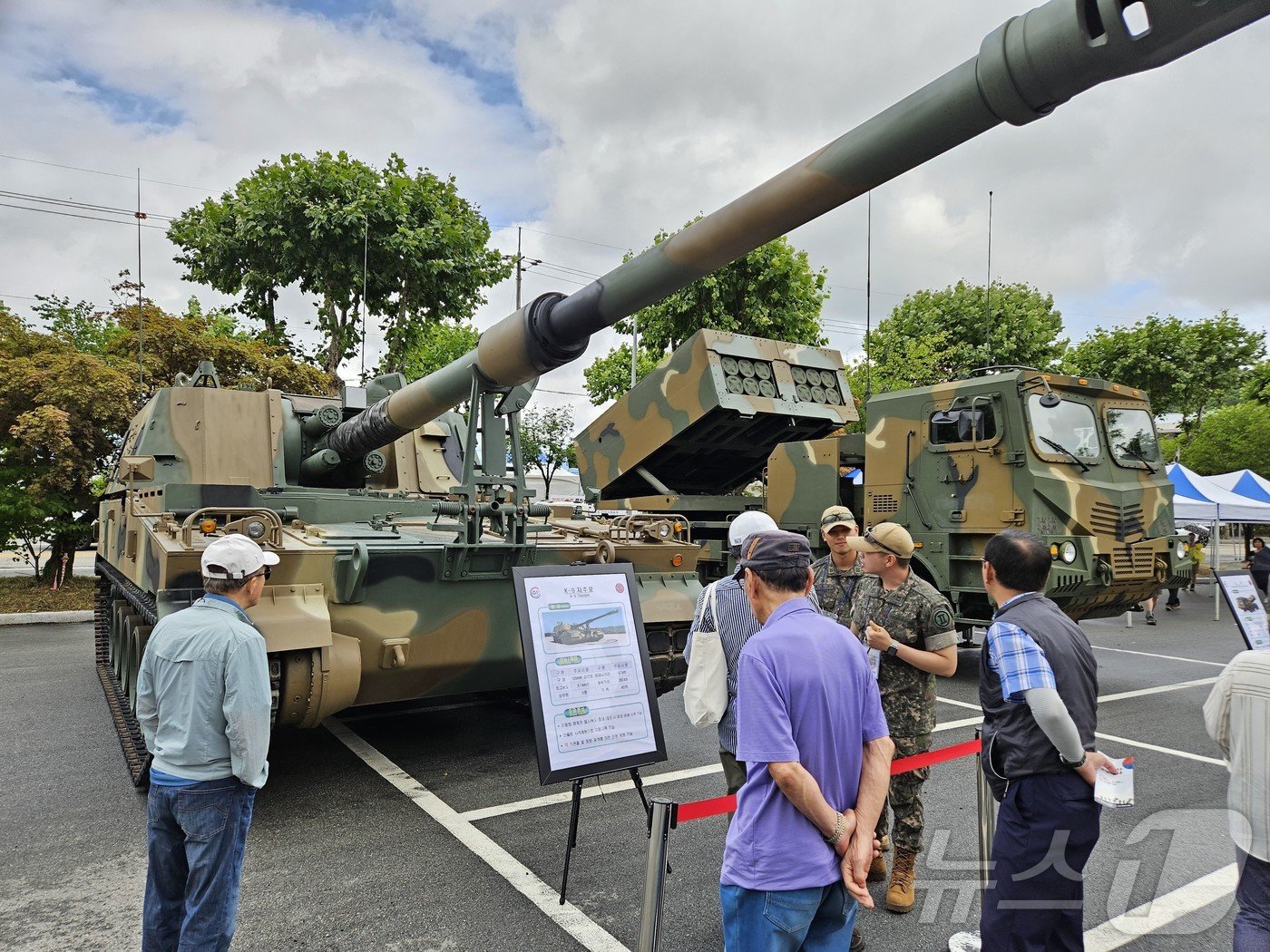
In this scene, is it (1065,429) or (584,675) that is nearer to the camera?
(584,675)

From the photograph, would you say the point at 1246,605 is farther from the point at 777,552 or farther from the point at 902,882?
the point at 777,552

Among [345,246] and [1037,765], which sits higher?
[345,246]

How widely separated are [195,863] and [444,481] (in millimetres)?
5404

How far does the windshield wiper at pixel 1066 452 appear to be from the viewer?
8.91 meters

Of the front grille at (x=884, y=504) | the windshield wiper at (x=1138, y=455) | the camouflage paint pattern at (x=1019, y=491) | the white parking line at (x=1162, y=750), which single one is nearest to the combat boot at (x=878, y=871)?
the white parking line at (x=1162, y=750)

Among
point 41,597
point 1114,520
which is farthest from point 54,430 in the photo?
point 1114,520

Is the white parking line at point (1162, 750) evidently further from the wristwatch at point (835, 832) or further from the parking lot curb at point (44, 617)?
the parking lot curb at point (44, 617)

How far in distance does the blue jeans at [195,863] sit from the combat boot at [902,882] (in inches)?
104

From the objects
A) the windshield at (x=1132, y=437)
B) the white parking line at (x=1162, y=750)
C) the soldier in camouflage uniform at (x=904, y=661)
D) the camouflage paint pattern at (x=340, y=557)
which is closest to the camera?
the soldier in camouflage uniform at (x=904, y=661)

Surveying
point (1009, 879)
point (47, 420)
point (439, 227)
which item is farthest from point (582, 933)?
point (439, 227)

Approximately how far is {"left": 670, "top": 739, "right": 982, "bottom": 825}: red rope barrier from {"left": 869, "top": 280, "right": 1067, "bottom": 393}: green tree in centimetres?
1941

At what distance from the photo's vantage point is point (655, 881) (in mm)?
2789

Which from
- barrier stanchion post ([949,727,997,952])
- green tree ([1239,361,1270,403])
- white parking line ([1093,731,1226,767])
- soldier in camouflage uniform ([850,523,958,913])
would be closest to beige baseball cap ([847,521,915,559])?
soldier in camouflage uniform ([850,523,958,913])

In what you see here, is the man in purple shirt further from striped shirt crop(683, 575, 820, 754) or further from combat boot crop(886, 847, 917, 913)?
combat boot crop(886, 847, 917, 913)
